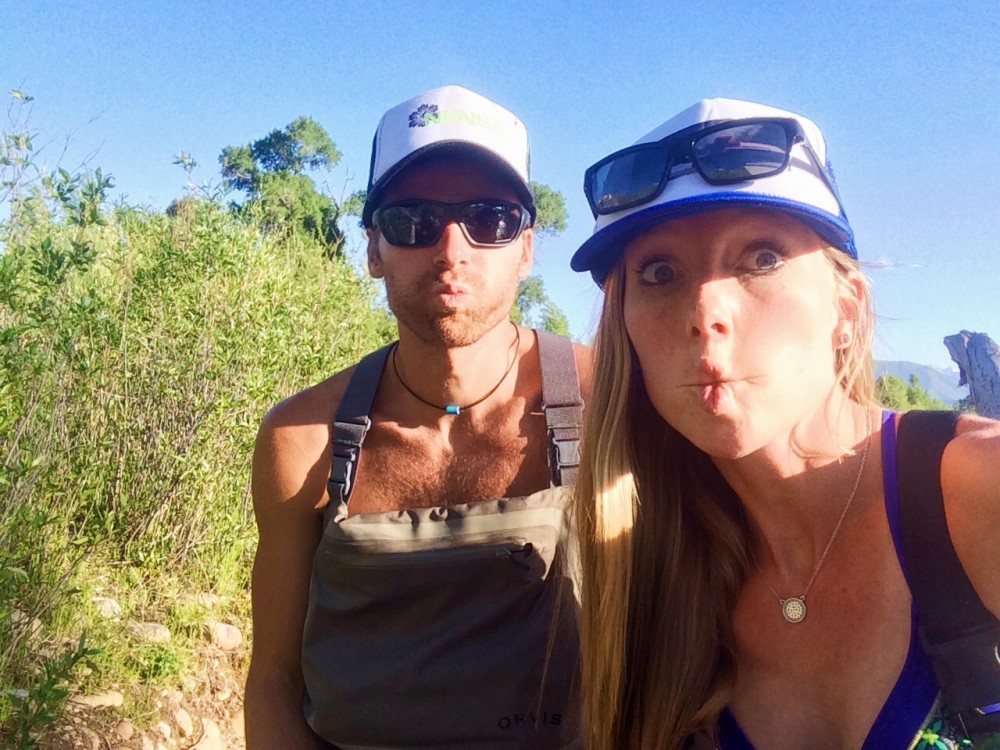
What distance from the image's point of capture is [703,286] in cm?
117

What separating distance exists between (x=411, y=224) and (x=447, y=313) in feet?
0.98

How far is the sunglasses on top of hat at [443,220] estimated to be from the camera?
7.11 feet

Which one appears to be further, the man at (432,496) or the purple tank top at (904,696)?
the man at (432,496)

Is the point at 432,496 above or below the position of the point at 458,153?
below

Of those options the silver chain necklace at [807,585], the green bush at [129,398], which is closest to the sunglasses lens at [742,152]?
the silver chain necklace at [807,585]

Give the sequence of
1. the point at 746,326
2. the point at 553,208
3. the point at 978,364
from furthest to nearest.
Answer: the point at 553,208
the point at 978,364
the point at 746,326

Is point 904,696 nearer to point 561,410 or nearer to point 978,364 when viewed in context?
point 561,410

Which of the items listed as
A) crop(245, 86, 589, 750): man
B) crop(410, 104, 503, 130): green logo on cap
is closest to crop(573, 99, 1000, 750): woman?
crop(245, 86, 589, 750): man

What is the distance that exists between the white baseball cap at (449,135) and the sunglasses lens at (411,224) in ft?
0.22

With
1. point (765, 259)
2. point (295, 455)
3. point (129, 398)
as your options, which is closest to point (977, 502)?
point (765, 259)

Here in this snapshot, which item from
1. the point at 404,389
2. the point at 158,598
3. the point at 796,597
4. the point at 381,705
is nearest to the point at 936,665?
the point at 796,597

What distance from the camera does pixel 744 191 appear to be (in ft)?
3.65

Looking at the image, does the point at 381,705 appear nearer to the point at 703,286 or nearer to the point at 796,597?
the point at 796,597

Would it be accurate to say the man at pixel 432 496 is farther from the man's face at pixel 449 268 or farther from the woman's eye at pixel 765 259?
the woman's eye at pixel 765 259
